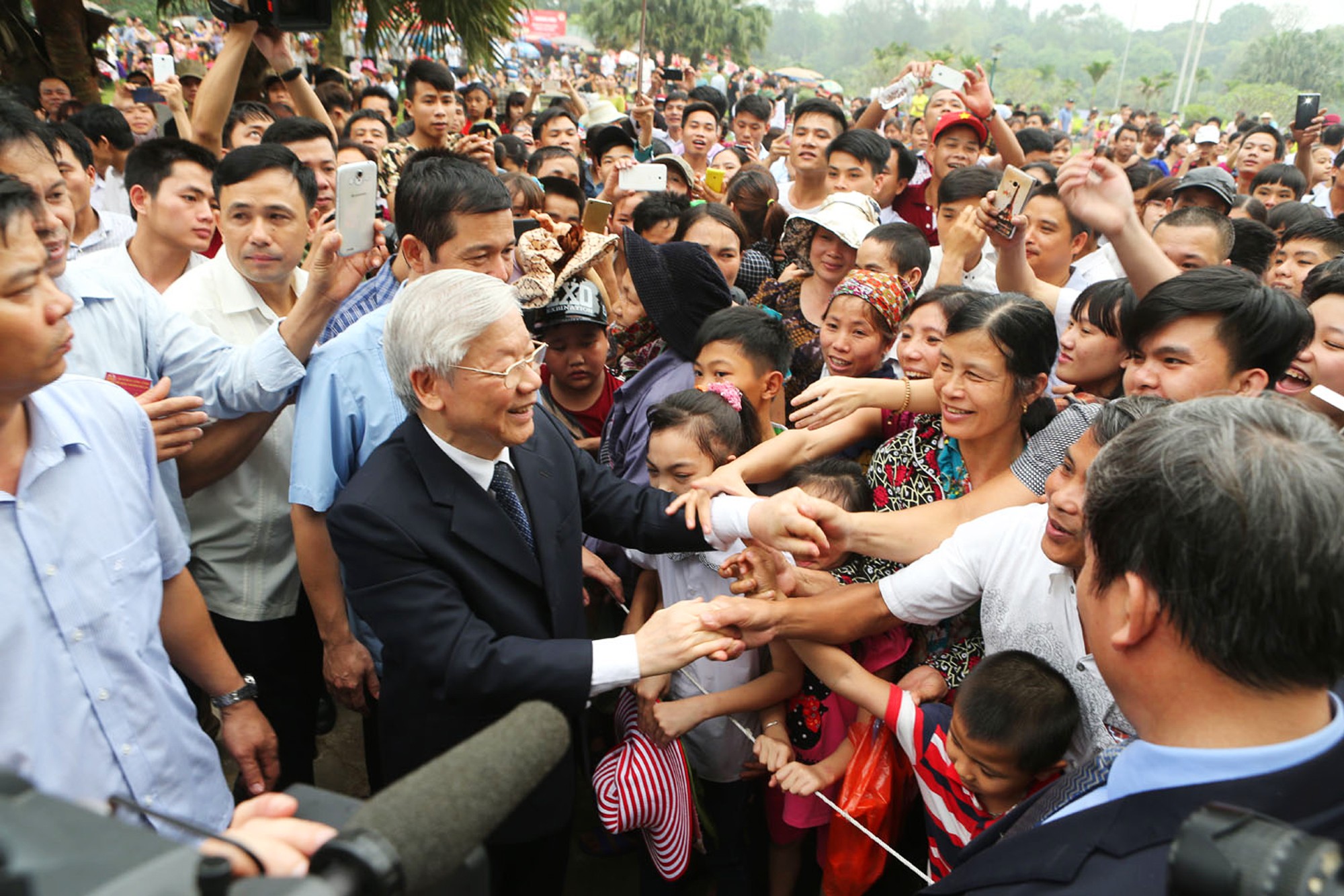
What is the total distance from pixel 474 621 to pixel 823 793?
3.91ft

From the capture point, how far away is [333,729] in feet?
13.5

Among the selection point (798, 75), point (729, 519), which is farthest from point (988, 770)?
point (798, 75)

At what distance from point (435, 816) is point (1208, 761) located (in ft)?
3.28

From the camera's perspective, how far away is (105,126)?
6.41 meters

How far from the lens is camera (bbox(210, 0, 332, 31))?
16.7 ft

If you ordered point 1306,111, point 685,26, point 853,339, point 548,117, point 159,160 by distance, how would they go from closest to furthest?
point 853,339, point 159,160, point 548,117, point 1306,111, point 685,26

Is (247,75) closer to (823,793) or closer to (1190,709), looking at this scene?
(823,793)

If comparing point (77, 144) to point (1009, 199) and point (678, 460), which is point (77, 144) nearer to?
point (678, 460)

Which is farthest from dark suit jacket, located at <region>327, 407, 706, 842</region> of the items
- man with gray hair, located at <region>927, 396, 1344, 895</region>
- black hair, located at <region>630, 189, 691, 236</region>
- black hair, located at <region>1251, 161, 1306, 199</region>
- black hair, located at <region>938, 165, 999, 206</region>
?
black hair, located at <region>1251, 161, 1306, 199</region>

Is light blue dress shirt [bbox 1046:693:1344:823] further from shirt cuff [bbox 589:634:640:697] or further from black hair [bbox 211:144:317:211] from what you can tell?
black hair [bbox 211:144:317:211]

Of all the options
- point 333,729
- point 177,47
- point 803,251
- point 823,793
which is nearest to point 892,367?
point 803,251

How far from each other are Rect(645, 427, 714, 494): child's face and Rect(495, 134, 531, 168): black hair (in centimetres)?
541

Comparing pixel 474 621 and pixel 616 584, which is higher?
pixel 474 621

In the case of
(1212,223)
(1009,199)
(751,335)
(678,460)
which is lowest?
(678,460)
